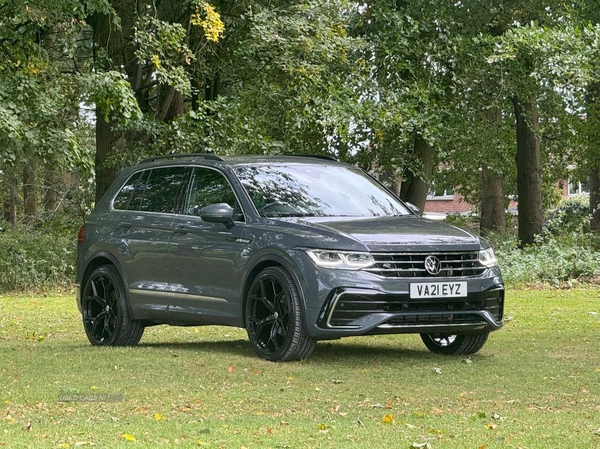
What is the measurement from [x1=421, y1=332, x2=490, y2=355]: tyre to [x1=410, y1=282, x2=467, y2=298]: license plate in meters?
Answer: 1.02

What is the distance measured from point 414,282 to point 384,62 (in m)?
16.5

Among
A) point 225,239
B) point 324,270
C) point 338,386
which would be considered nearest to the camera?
point 338,386

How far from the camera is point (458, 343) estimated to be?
11.2 m

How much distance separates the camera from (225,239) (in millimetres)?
10836

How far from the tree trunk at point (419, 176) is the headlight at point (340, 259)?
1669 cm

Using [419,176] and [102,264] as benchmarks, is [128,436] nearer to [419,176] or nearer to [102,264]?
[102,264]

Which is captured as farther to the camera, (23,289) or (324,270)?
(23,289)

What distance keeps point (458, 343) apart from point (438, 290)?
53.6 inches

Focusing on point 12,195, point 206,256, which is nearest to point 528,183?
point 12,195

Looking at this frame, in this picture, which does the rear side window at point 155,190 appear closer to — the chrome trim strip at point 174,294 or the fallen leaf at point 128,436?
the chrome trim strip at point 174,294

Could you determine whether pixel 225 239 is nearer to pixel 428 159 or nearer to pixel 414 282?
pixel 414 282

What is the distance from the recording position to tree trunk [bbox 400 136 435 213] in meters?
26.8

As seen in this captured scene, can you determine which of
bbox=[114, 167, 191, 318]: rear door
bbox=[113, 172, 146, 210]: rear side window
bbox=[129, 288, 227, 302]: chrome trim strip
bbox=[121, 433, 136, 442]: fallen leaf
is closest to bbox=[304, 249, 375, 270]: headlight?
bbox=[129, 288, 227, 302]: chrome trim strip

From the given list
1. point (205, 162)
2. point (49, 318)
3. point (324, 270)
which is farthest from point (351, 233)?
point (49, 318)
